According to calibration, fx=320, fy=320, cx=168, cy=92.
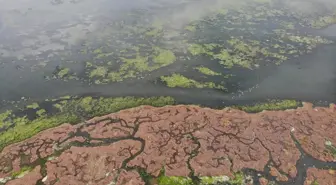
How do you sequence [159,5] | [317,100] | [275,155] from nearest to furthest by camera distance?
[275,155] → [317,100] → [159,5]

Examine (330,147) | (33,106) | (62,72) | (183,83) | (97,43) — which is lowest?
(330,147)

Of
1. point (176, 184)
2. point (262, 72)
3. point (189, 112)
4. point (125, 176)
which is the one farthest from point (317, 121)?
point (125, 176)

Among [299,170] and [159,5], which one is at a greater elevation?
[159,5]

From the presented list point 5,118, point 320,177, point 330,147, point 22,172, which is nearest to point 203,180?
point 320,177

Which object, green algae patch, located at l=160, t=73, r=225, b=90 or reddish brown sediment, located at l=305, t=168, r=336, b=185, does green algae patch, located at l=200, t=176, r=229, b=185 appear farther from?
green algae patch, located at l=160, t=73, r=225, b=90

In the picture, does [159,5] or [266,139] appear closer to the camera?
[266,139]

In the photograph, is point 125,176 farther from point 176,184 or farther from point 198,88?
point 198,88

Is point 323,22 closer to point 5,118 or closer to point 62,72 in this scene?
point 62,72
